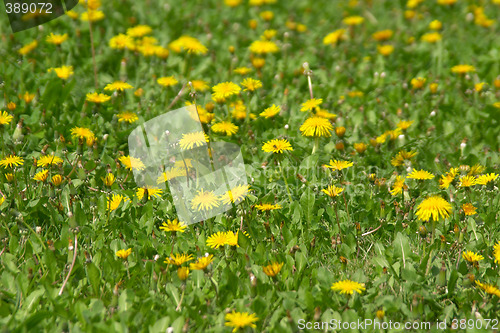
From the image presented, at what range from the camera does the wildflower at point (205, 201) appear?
8.68 ft

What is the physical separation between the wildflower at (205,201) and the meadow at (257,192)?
0.01 meters

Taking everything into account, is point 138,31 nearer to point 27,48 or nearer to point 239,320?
point 27,48

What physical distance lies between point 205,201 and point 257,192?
456mm

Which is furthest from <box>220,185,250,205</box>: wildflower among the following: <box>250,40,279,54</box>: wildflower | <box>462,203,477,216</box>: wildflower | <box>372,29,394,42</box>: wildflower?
<box>372,29,394,42</box>: wildflower

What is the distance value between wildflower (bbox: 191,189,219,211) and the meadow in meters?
0.01

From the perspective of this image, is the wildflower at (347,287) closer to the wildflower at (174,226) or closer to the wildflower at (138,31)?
the wildflower at (174,226)

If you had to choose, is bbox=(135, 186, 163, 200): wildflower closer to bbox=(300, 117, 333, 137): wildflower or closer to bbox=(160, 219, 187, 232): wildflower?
bbox=(160, 219, 187, 232): wildflower

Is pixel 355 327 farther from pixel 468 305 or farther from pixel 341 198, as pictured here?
pixel 341 198

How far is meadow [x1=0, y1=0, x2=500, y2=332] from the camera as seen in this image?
2.18 m

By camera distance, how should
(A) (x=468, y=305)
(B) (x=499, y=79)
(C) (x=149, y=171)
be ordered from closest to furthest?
(A) (x=468, y=305) → (C) (x=149, y=171) → (B) (x=499, y=79)

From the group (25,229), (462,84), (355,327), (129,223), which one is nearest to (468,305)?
(355,327)

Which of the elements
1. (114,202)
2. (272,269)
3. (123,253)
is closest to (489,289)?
(272,269)

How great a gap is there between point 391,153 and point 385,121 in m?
0.51

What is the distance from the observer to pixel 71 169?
10.1 ft
